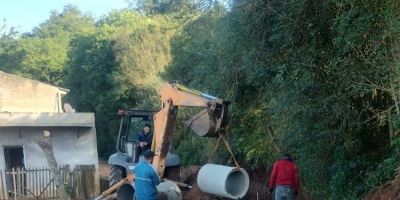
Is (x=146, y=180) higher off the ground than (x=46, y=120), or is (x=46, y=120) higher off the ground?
(x=46, y=120)

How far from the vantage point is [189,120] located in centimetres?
1227

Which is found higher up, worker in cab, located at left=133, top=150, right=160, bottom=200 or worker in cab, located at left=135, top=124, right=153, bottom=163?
worker in cab, located at left=135, top=124, right=153, bottom=163

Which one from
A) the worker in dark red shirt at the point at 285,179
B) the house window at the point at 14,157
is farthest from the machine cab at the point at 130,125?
the house window at the point at 14,157

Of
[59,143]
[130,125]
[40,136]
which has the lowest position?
[59,143]

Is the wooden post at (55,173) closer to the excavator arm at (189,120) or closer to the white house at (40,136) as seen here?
the white house at (40,136)

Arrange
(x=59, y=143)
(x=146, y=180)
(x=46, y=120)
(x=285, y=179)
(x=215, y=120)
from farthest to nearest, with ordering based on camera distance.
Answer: (x=59, y=143) < (x=46, y=120) < (x=215, y=120) < (x=285, y=179) < (x=146, y=180)

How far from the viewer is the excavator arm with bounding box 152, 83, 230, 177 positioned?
1138 centimetres

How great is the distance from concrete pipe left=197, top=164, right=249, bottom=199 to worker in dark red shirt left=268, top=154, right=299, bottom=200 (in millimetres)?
1146

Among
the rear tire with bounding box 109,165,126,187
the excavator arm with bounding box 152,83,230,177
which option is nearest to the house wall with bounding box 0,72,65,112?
the rear tire with bounding box 109,165,126,187

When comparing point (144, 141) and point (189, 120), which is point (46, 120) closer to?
point (144, 141)

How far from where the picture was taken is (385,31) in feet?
27.9

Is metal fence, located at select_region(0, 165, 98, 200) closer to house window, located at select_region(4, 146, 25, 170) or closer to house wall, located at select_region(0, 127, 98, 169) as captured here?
house wall, located at select_region(0, 127, 98, 169)

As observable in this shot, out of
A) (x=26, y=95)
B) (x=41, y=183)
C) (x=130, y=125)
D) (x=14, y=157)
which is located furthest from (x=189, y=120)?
(x=26, y=95)

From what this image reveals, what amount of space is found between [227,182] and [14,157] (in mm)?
12639
